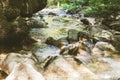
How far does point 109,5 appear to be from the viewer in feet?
59.0

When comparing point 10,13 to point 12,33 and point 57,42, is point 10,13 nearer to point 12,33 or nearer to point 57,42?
point 12,33

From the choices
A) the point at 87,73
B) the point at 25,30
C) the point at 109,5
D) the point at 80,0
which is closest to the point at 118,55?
the point at 87,73

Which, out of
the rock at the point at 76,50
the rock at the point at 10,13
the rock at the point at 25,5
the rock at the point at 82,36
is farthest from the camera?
the rock at the point at 82,36

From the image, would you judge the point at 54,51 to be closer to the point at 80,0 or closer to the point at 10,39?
the point at 10,39

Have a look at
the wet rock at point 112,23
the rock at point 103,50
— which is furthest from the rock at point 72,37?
the wet rock at point 112,23

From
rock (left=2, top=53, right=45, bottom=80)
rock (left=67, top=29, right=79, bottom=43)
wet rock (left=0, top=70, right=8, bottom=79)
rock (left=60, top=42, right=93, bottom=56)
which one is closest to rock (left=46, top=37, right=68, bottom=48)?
rock (left=67, top=29, right=79, bottom=43)

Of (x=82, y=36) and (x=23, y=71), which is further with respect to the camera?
(x=82, y=36)

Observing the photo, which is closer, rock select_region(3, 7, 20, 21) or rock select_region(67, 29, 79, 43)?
rock select_region(3, 7, 20, 21)

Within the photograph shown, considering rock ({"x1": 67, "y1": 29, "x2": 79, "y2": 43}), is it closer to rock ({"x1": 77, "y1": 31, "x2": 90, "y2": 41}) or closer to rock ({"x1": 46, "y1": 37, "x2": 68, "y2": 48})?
rock ({"x1": 77, "y1": 31, "x2": 90, "y2": 41})

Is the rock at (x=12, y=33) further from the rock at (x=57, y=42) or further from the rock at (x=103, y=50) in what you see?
the rock at (x=103, y=50)

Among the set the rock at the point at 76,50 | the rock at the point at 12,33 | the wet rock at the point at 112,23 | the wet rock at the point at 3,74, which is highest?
the rock at the point at 12,33

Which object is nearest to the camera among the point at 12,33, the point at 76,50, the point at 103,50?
the point at 76,50

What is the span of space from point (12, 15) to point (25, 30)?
2.80ft

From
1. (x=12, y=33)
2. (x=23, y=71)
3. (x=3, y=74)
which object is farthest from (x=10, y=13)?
(x=23, y=71)
